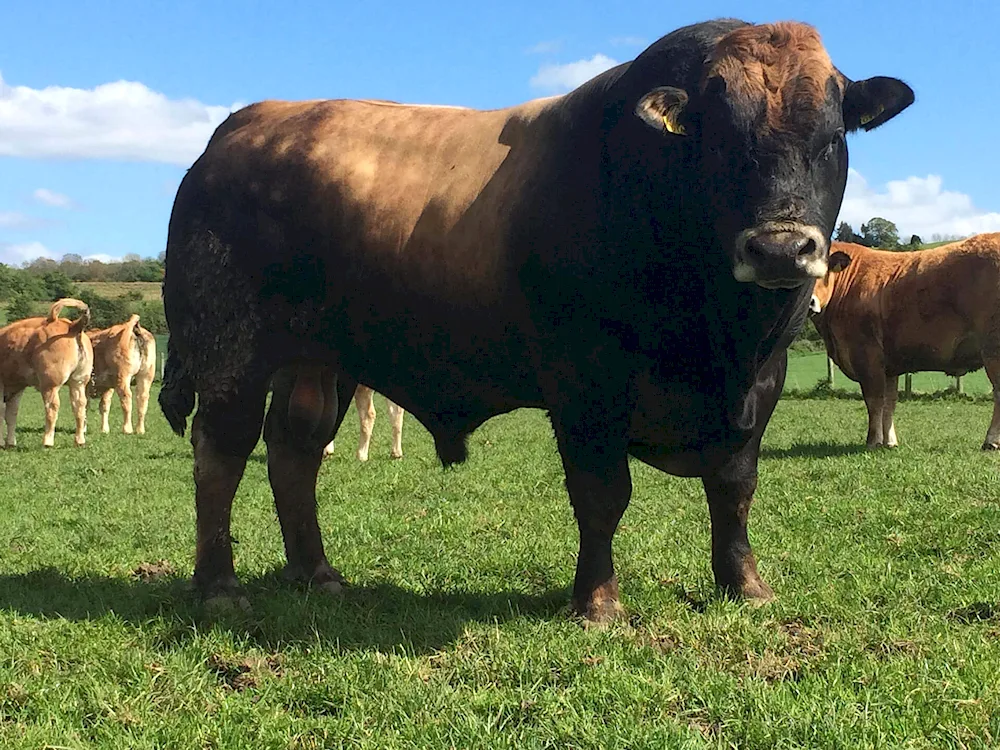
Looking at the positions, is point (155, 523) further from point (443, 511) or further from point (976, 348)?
point (976, 348)

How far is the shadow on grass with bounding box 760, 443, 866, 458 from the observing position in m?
10.9

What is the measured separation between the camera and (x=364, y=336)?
15.6 ft

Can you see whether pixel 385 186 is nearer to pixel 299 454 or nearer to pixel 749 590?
pixel 299 454

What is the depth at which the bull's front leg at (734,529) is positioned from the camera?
4.61m

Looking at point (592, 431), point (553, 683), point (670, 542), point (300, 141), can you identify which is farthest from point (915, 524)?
point (300, 141)

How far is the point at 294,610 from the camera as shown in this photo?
4.58m

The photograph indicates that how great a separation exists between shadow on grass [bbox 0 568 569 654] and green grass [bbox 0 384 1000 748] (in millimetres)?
20

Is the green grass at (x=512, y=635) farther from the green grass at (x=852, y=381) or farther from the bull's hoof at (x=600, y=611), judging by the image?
the green grass at (x=852, y=381)

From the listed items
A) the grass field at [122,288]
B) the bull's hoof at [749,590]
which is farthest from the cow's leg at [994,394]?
the grass field at [122,288]

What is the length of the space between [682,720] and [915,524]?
12.5 ft

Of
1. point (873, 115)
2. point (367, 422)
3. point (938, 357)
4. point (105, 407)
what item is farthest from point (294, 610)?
point (105, 407)

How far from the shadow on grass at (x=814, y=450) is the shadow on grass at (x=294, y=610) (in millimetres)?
6745

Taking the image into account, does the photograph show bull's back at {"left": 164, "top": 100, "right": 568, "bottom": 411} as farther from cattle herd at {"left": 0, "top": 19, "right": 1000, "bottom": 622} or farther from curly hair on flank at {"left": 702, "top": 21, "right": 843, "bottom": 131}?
curly hair on flank at {"left": 702, "top": 21, "right": 843, "bottom": 131}

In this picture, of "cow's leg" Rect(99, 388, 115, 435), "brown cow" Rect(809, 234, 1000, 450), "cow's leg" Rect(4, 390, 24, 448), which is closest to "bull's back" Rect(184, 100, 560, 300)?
"brown cow" Rect(809, 234, 1000, 450)
